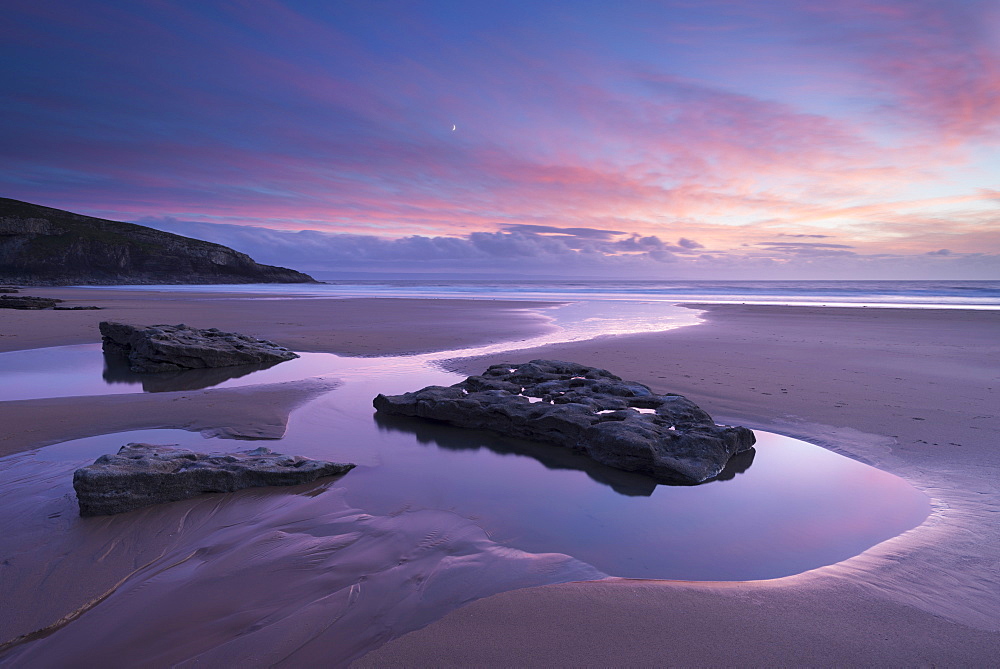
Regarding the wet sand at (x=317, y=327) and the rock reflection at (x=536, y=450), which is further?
the wet sand at (x=317, y=327)

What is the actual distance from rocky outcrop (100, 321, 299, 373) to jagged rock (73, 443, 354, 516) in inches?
238

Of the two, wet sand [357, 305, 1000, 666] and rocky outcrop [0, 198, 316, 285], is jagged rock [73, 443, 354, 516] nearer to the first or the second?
wet sand [357, 305, 1000, 666]

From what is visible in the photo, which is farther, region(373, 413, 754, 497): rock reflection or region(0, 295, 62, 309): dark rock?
region(0, 295, 62, 309): dark rock

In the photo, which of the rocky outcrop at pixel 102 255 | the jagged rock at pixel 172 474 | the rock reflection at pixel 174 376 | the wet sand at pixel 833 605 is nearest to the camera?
the wet sand at pixel 833 605

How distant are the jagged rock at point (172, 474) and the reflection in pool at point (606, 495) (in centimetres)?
45

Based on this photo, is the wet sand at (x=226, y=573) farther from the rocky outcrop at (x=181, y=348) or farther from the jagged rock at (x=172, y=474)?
the rocky outcrop at (x=181, y=348)

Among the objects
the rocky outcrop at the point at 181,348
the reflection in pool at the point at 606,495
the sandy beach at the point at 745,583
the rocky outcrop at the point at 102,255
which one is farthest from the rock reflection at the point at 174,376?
the rocky outcrop at the point at 102,255

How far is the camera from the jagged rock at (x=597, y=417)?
4.87m

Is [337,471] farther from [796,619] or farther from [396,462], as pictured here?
[796,619]

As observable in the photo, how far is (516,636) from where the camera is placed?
2402mm

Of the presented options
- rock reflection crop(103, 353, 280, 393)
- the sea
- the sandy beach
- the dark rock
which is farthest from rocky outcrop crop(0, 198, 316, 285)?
the sandy beach

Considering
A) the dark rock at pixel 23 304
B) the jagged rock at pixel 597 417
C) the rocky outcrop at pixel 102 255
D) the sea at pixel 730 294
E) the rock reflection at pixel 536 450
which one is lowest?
the rock reflection at pixel 536 450

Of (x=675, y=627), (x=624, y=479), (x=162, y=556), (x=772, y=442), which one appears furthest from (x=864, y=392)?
(x=162, y=556)

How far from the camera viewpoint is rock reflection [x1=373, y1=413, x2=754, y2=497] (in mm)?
4672
